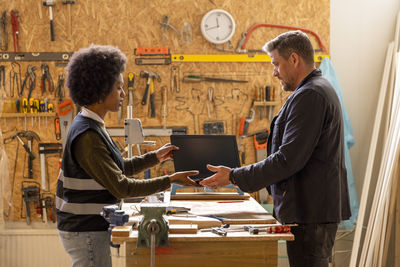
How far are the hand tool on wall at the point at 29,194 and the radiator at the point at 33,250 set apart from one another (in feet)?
0.50

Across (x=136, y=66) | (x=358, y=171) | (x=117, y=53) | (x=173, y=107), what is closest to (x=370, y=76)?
(x=358, y=171)

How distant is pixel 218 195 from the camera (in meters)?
2.61

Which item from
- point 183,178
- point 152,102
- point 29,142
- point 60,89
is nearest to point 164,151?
point 183,178

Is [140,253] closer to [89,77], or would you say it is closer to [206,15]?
[89,77]

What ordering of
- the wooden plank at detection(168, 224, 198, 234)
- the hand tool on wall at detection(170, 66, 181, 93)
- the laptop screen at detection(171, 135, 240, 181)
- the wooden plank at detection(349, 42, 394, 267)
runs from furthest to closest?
the hand tool on wall at detection(170, 66, 181, 93), the wooden plank at detection(349, 42, 394, 267), the laptop screen at detection(171, 135, 240, 181), the wooden plank at detection(168, 224, 198, 234)

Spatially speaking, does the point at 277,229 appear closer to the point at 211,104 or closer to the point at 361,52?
the point at 211,104

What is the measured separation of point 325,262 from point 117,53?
1396mm

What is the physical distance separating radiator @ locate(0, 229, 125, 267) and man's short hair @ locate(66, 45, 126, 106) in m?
2.30

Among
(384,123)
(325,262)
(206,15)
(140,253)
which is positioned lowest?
(325,262)

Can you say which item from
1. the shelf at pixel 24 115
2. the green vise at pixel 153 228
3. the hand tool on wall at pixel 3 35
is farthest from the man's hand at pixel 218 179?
the hand tool on wall at pixel 3 35

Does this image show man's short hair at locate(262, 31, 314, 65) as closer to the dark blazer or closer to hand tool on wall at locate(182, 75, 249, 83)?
the dark blazer

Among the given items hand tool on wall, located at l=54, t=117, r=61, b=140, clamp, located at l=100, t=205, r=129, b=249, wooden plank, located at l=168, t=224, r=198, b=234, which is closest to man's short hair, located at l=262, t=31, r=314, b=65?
wooden plank, located at l=168, t=224, r=198, b=234

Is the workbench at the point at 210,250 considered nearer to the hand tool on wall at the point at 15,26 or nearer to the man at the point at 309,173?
the man at the point at 309,173

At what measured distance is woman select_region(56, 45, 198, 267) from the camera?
183 centimetres
